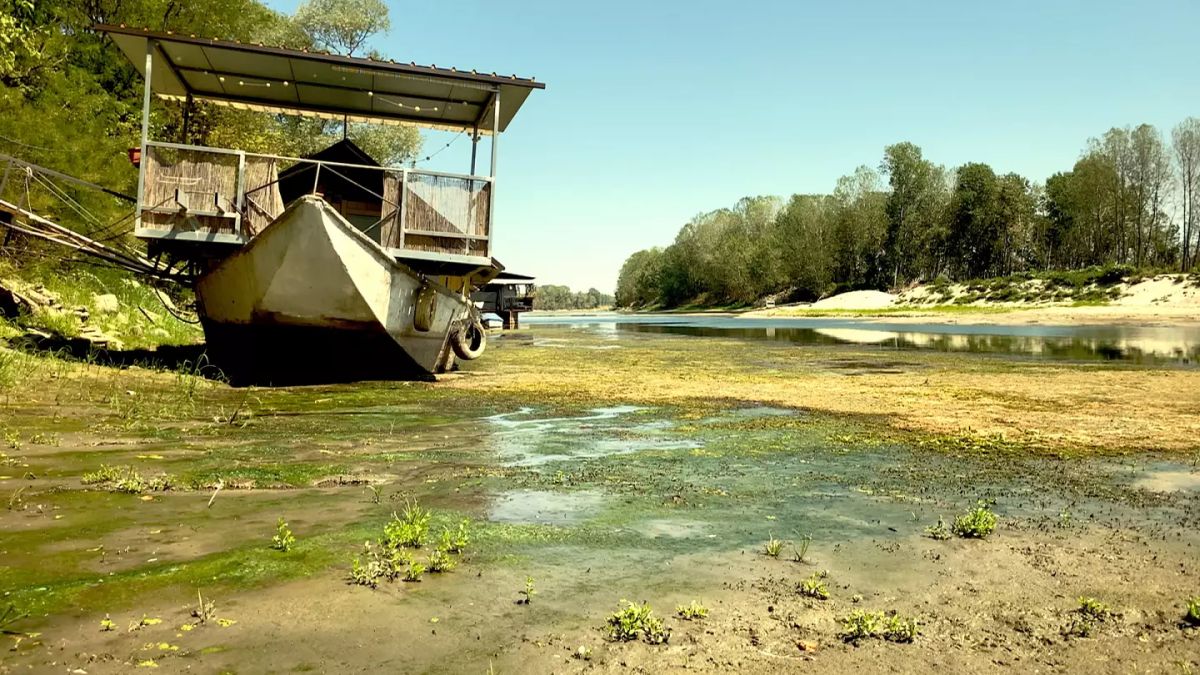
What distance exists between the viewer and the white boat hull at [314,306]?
10.3 metres

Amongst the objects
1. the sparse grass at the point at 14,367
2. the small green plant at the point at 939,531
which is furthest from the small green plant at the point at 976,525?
the sparse grass at the point at 14,367

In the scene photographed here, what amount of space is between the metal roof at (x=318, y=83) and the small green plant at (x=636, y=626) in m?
11.5

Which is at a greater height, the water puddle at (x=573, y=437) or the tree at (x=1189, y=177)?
the tree at (x=1189, y=177)

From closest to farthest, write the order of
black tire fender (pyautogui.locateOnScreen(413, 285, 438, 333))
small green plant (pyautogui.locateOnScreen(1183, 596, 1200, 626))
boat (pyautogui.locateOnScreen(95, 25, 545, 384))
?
small green plant (pyautogui.locateOnScreen(1183, 596, 1200, 626))
boat (pyautogui.locateOnScreen(95, 25, 545, 384))
black tire fender (pyautogui.locateOnScreen(413, 285, 438, 333))

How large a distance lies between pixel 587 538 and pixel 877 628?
5.42 feet

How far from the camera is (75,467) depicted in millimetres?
4891

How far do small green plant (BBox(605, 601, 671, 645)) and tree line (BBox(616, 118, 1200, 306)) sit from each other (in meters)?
73.7

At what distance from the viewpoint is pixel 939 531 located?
13.2ft

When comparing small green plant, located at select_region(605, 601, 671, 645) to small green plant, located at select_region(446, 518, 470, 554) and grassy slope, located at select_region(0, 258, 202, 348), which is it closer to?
small green plant, located at select_region(446, 518, 470, 554)

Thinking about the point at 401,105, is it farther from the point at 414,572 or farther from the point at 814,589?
the point at 814,589

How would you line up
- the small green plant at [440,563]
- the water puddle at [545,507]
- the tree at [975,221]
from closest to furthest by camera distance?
the small green plant at [440,563] → the water puddle at [545,507] → the tree at [975,221]

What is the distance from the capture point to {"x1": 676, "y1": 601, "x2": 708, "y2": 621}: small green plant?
2.84 metres

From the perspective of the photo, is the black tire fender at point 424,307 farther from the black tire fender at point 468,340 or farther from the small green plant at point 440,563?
the small green plant at point 440,563

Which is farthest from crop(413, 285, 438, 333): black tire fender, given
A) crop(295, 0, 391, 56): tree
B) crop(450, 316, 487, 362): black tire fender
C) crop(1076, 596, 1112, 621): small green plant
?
crop(295, 0, 391, 56): tree
